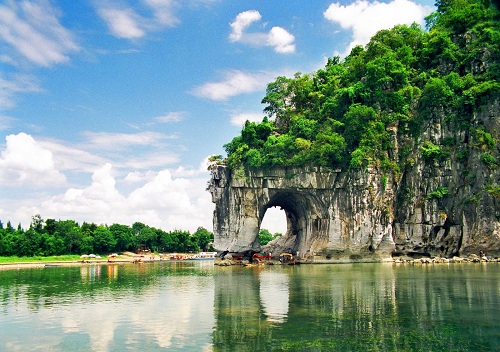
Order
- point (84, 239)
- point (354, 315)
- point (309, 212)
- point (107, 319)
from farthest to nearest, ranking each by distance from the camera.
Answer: point (84, 239) < point (309, 212) < point (107, 319) < point (354, 315)

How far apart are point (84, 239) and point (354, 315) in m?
60.4

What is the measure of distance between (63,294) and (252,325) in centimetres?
1353

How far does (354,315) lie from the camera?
15023mm

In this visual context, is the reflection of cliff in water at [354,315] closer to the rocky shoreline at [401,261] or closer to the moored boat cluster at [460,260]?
the moored boat cluster at [460,260]

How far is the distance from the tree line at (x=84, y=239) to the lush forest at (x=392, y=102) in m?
29.3

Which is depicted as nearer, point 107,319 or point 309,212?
point 107,319

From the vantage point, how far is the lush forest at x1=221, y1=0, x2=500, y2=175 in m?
43.6

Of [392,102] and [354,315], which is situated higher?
[392,102]

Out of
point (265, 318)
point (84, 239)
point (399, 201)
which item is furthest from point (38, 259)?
point (265, 318)

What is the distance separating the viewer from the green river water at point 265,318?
11.7 meters

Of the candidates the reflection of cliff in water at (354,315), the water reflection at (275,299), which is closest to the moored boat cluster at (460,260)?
the reflection of cliff in water at (354,315)

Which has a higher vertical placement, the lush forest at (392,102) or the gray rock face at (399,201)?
the lush forest at (392,102)

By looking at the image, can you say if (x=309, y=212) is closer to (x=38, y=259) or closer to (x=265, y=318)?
(x=265, y=318)

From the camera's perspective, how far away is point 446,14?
1977 inches
